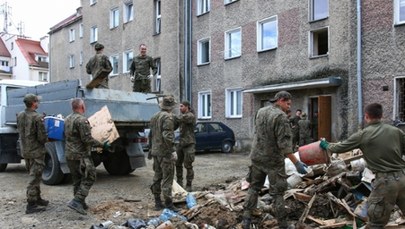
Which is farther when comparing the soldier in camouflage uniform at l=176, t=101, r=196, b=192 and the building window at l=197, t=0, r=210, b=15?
the building window at l=197, t=0, r=210, b=15

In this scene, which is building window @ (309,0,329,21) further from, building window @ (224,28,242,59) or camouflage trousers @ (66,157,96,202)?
camouflage trousers @ (66,157,96,202)

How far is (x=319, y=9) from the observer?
15570 millimetres

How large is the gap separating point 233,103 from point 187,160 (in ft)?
37.4

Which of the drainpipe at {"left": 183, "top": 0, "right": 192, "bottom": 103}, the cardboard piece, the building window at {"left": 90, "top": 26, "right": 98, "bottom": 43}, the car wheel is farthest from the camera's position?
the building window at {"left": 90, "top": 26, "right": 98, "bottom": 43}

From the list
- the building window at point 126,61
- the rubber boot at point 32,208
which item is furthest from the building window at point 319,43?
the building window at point 126,61

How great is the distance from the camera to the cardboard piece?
7.87 metres

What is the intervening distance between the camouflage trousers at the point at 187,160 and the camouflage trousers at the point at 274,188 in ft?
8.46

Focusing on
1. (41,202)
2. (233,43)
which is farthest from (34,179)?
(233,43)

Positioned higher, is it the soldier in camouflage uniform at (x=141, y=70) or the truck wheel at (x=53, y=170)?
the soldier in camouflage uniform at (x=141, y=70)

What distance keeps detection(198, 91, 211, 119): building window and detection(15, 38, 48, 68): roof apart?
3941 cm

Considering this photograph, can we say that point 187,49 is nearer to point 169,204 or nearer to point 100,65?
point 100,65

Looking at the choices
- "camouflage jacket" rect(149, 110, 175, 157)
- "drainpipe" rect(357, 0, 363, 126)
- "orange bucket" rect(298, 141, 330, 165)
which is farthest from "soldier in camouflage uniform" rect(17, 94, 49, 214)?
"drainpipe" rect(357, 0, 363, 126)

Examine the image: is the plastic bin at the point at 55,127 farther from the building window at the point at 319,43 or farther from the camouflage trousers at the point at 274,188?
the building window at the point at 319,43

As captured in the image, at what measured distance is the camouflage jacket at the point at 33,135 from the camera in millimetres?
6922
